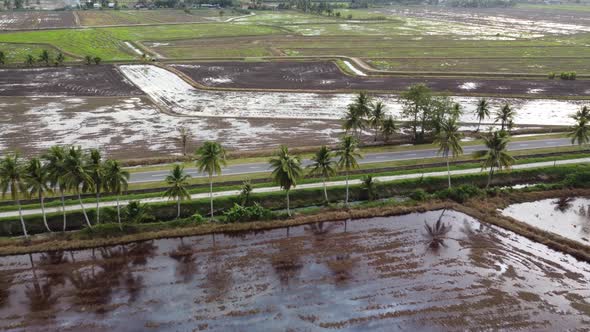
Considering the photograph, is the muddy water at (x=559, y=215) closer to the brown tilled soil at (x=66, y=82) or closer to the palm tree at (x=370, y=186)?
the palm tree at (x=370, y=186)

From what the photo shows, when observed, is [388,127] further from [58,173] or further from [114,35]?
[114,35]

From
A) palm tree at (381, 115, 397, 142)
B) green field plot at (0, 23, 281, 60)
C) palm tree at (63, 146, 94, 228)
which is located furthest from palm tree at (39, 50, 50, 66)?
palm tree at (381, 115, 397, 142)

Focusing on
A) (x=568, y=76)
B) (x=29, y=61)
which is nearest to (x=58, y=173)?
(x=29, y=61)

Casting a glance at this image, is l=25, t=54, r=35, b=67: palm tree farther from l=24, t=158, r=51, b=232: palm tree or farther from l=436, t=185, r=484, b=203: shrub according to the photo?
l=436, t=185, r=484, b=203: shrub

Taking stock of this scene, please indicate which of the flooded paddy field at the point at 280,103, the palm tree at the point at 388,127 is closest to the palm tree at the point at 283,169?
the palm tree at the point at 388,127

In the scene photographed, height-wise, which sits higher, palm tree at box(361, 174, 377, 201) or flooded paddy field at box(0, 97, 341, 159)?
flooded paddy field at box(0, 97, 341, 159)

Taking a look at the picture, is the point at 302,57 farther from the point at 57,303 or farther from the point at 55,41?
the point at 57,303

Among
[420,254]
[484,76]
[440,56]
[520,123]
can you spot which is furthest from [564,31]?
[420,254]
